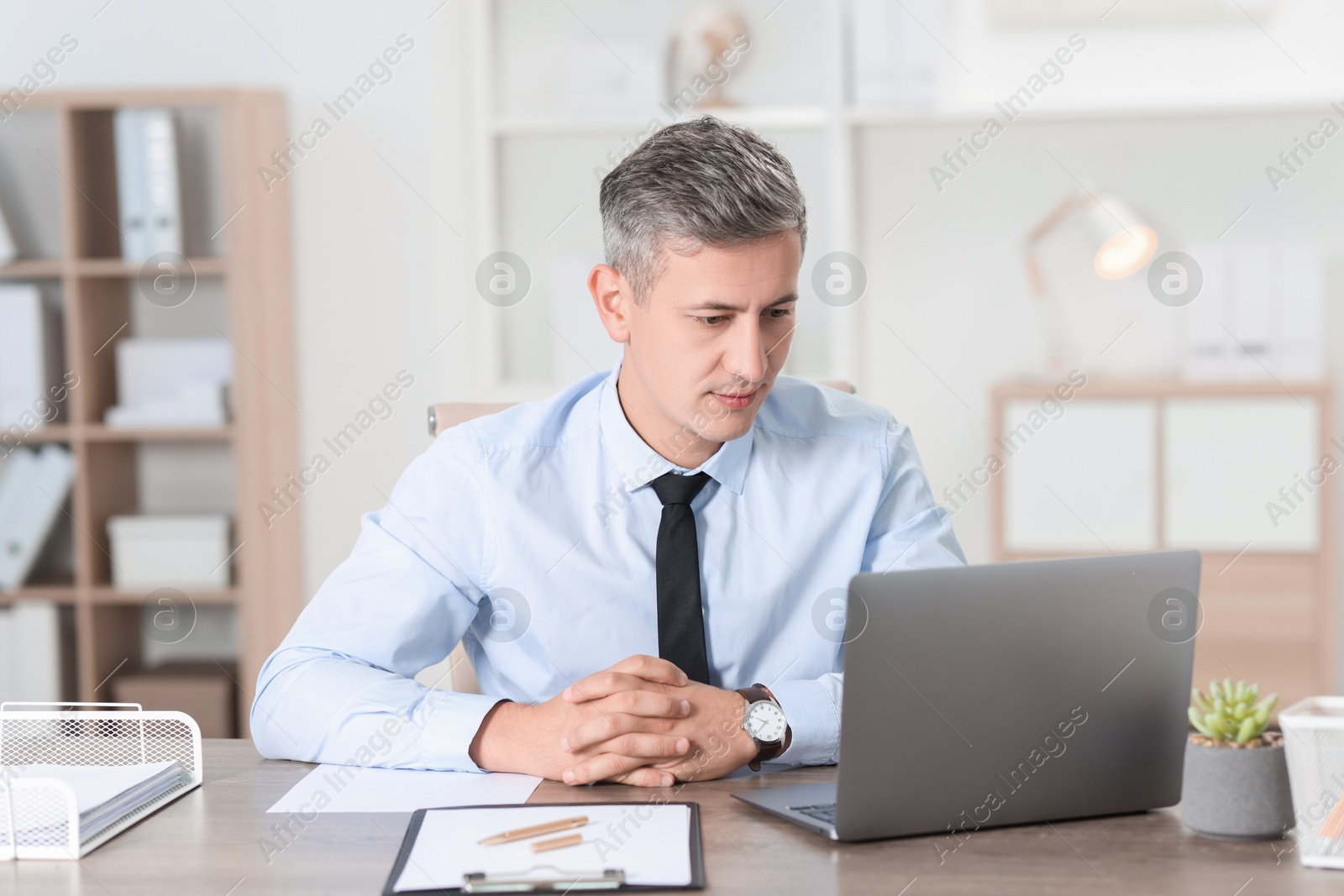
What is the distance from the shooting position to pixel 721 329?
4.51 feet

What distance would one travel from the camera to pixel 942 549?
1.50 meters

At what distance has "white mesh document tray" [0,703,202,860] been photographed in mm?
1001

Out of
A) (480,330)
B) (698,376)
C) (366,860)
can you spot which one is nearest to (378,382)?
(480,330)

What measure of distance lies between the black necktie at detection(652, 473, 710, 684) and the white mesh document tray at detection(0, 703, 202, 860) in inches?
20.3

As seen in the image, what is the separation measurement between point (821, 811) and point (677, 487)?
1.66 ft

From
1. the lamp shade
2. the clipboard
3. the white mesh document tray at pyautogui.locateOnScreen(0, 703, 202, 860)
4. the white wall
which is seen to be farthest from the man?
the lamp shade

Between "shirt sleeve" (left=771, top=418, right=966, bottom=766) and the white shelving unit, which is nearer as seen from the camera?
"shirt sleeve" (left=771, top=418, right=966, bottom=766)

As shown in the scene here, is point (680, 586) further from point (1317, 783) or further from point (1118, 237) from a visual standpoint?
point (1118, 237)

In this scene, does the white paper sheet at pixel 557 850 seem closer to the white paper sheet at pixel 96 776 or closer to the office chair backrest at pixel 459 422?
the white paper sheet at pixel 96 776

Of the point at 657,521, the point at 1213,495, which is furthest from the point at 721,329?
the point at 1213,495

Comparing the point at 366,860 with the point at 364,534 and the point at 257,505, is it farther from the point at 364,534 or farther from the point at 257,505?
the point at 257,505

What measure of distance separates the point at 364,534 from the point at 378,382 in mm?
1929

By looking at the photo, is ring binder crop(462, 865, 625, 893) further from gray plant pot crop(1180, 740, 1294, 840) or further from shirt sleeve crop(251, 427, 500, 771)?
gray plant pot crop(1180, 740, 1294, 840)

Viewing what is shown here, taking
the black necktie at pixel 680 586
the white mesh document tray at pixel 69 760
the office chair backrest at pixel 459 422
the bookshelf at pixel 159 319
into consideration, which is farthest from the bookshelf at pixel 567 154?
the white mesh document tray at pixel 69 760
